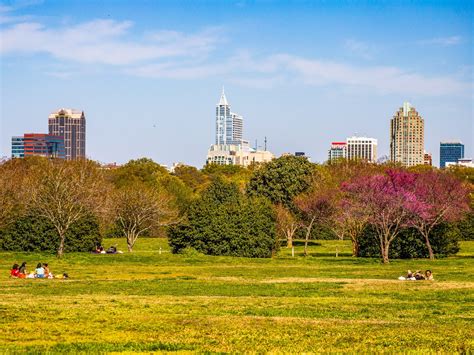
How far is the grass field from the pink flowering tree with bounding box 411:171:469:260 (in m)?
9.24

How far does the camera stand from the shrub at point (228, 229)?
70000 mm

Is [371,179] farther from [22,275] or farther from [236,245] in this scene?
[22,275]

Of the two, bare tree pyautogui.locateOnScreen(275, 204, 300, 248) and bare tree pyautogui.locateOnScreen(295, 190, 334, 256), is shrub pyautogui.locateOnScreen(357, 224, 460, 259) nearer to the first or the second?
bare tree pyautogui.locateOnScreen(295, 190, 334, 256)

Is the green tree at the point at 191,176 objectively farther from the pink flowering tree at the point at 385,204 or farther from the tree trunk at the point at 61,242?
the tree trunk at the point at 61,242

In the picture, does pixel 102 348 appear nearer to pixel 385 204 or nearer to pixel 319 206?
pixel 385 204

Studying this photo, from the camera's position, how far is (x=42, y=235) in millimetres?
70062

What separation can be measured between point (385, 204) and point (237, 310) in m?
35.8

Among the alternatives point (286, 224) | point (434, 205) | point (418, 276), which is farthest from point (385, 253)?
point (286, 224)

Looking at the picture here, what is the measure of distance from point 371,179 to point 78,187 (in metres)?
23.8

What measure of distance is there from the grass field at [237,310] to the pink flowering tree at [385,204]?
7.52 meters

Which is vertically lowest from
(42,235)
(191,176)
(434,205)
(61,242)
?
(61,242)

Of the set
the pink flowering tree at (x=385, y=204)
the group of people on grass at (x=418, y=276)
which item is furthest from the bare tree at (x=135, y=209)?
the group of people on grass at (x=418, y=276)

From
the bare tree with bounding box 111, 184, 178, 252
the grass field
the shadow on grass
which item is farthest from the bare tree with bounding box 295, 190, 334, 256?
the shadow on grass

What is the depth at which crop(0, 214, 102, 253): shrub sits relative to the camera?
230ft
